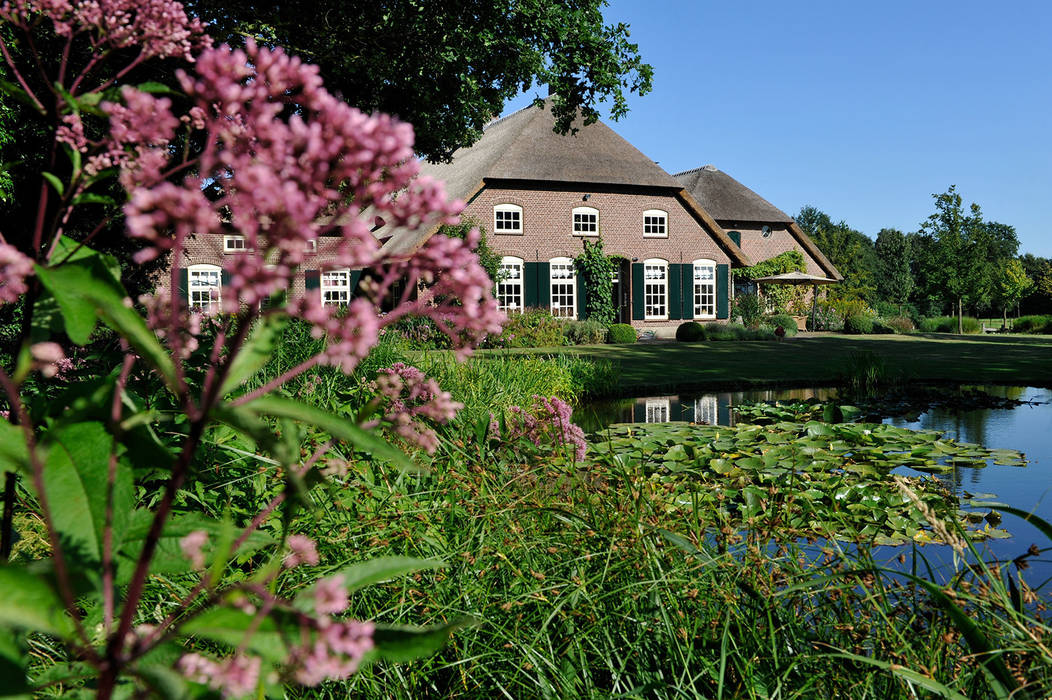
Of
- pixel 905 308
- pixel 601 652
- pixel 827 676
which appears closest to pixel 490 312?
pixel 601 652

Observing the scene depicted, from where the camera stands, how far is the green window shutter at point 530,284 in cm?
2498

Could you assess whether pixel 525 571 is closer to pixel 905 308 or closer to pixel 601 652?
pixel 601 652

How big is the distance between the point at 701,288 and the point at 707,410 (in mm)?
19213

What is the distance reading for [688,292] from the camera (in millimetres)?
27328

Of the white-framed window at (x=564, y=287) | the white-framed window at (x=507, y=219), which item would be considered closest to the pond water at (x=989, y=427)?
the white-framed window at (x=564, y=287)

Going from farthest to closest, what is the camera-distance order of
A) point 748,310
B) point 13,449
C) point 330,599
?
1. point 748,310
2. point 13,449
3. point 330,599

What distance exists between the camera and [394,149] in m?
0.74

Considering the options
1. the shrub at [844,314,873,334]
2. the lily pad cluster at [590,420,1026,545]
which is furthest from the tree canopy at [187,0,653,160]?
the shrub at [844,314,873,334]

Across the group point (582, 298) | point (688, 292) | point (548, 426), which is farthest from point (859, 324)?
point (548, 426)

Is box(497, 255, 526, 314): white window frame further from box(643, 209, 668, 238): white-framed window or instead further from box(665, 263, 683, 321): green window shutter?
box(665, 263, 683, 321): green window shutter

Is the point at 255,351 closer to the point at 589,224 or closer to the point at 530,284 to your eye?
the point at 530,284

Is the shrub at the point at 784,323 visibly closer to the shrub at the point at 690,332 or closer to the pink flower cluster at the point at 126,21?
the shrub at the point at 690,332

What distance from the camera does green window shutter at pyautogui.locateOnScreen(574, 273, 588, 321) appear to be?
1021 inches

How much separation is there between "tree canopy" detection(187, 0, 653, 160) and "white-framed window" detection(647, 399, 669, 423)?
3791mm
